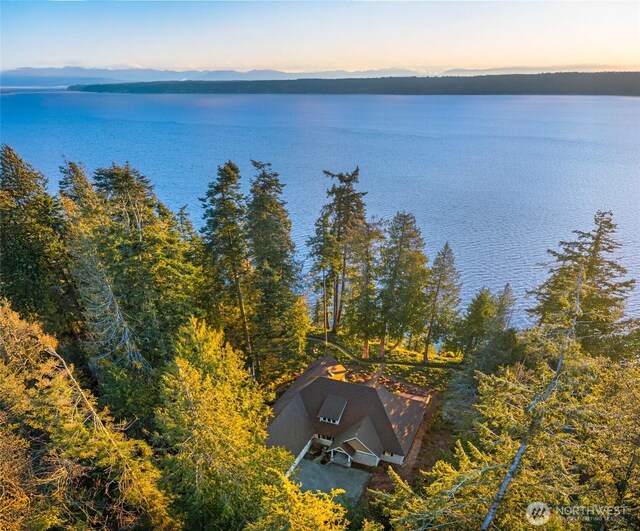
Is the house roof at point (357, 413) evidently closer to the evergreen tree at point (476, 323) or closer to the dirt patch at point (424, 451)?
the dirt patch at point (424, 451)

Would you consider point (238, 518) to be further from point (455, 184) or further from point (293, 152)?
point (293, 152)

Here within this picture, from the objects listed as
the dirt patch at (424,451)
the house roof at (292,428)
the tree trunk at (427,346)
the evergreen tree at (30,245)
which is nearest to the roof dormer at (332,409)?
the house roof at (292,428)

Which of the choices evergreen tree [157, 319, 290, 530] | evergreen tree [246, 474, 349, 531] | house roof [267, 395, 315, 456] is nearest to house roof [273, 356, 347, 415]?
house roof [267, 395, 315, 456]

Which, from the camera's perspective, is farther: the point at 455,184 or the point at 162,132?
the point at 162,132

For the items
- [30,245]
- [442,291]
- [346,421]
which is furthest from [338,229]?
[30,245]

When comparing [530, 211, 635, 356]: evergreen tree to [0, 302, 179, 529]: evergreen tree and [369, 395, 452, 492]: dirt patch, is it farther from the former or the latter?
[0, 302, 179, 529]: evergreen tree

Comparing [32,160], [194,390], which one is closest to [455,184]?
[194,390]

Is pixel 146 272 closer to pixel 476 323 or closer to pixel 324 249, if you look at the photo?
A: pixel 324 249

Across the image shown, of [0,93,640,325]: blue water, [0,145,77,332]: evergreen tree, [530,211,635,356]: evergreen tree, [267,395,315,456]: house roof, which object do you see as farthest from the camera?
[0,93,640,325]: blue water
